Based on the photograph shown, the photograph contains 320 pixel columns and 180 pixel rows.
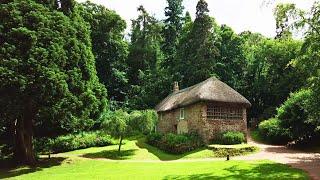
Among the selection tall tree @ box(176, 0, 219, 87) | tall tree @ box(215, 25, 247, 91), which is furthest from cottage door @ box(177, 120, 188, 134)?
tall tree @ box(215, 25, 247, 91)

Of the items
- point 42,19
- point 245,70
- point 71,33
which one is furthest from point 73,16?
point 245,70

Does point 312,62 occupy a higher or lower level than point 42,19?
lower

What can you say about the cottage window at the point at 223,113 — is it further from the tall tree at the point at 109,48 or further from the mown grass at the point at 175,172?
the tall tree at the point at 109,48

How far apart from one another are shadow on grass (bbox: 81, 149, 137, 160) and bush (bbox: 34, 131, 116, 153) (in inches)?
151

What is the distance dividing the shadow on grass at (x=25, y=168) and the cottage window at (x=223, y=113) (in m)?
13.8

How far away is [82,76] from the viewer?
3194 centimetres

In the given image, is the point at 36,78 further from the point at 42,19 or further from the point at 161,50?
the point at 161,50

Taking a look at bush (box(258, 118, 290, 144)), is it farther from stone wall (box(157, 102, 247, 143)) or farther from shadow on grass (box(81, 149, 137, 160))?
shadow on grass (box(81, 149, 137, 160))

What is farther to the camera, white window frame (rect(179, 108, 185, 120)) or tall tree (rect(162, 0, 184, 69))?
tall tree (rect(162, 0, 184, 69))

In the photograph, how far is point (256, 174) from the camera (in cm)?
1989

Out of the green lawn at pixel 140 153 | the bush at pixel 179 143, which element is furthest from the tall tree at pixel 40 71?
the bush at pixel 179 143

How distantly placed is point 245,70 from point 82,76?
114ft

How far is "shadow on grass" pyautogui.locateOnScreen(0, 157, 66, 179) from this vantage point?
87.0ft

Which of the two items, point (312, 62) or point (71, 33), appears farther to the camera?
point (71, 33)
